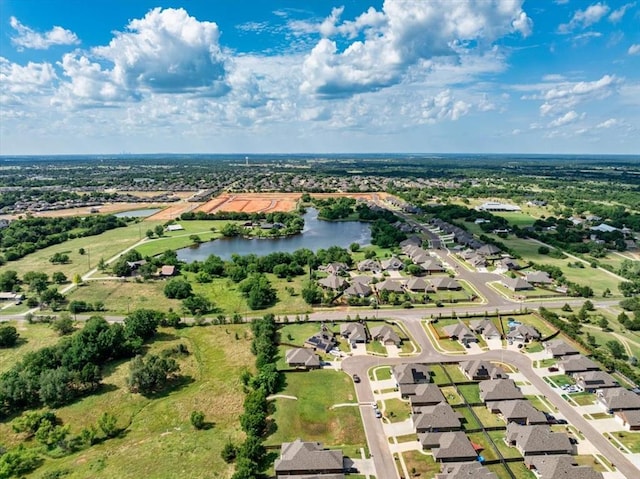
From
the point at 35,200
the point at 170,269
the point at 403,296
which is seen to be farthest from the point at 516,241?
the point at 35,200

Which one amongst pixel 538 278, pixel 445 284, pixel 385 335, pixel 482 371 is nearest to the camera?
pixel 482 371

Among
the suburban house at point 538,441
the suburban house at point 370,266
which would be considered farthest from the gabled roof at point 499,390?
the suburban house at point 370,266

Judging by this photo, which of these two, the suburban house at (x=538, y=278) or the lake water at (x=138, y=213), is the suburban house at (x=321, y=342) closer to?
the suburban house at (x=538, y=278)

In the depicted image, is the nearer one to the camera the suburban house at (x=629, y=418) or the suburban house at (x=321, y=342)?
the suburban house at (x=629, y=418)

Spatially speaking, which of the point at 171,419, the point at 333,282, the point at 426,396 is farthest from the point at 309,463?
the point at 333,282

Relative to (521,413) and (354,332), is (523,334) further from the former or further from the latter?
(354,332)

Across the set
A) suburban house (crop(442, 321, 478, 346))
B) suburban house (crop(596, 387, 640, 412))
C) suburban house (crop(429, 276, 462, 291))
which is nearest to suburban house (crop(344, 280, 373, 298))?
suburban house (crop(429, 276, 462, 291))
